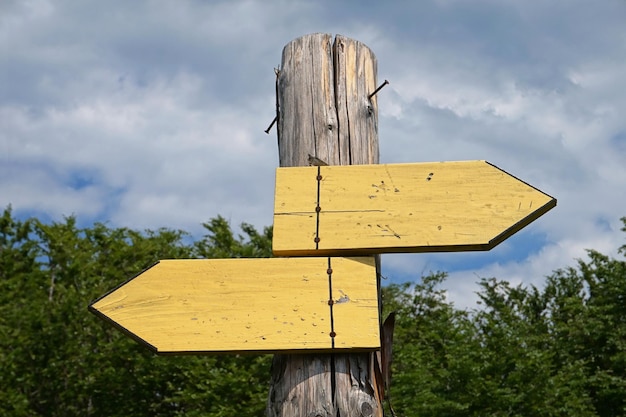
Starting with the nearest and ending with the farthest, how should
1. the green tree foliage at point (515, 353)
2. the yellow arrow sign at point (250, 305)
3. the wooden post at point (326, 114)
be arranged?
the yellow arrow sign at point (250, 305), the wooden post at point (326, 114), the green tree foliage at point (515, 353)

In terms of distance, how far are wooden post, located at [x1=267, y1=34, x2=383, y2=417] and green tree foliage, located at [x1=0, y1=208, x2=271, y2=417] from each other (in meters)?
11.7

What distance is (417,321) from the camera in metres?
19.3

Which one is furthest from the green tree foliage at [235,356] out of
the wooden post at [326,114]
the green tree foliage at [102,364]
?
the wooden post at [326,114]

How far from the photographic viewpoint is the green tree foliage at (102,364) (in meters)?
15.7

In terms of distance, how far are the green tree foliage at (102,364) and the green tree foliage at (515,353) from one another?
3218 mm

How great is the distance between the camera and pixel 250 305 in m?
3.19

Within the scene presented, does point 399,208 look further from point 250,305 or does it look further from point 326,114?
point 250,305

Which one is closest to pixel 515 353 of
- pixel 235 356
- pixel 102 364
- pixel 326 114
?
pixel 235 356

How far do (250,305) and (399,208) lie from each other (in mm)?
737

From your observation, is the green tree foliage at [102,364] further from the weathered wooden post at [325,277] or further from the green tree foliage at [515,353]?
the weathered wooden post at [325,277]

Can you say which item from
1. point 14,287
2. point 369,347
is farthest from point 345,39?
point 14,287

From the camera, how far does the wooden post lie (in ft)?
10.6

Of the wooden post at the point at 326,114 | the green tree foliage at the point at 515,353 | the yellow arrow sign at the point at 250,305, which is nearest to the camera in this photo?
the yellow arrow sign at the point at 250,305

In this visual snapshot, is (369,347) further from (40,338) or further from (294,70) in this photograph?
(40,338)
